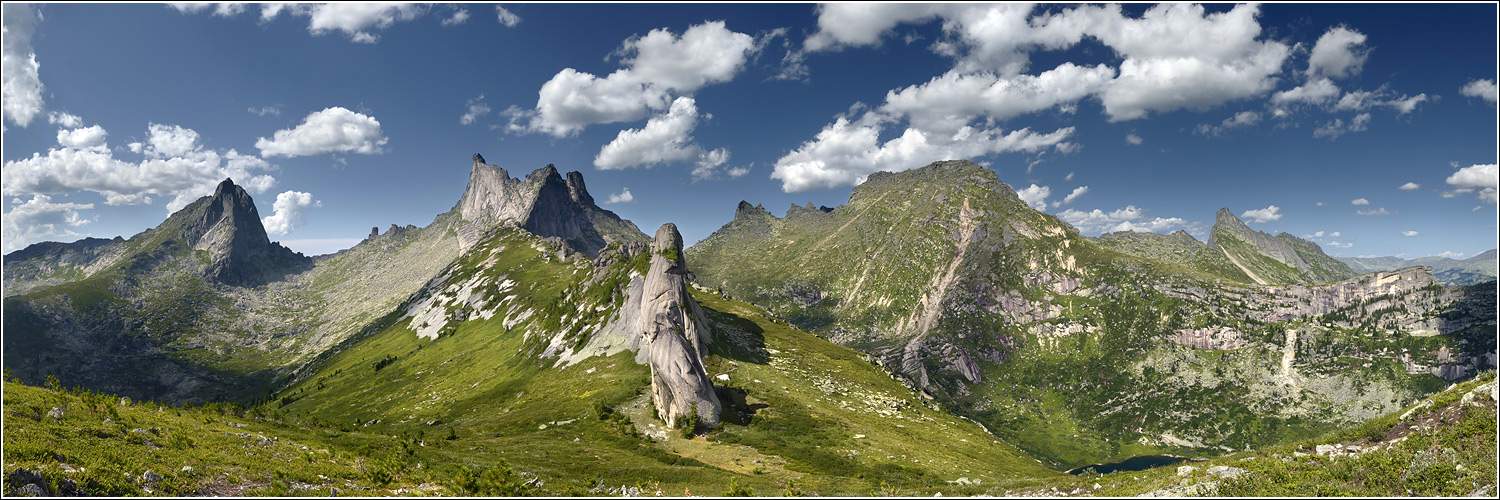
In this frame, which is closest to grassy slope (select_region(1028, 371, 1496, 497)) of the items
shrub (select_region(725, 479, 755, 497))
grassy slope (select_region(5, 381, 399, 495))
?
shrub (select_region(725, 479, 755, 497))

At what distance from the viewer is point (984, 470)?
7125 cm

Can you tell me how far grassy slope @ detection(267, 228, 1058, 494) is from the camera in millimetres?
54625

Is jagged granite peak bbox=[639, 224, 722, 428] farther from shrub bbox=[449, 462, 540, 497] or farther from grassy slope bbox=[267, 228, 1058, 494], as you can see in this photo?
shrub bbox=[449, 462, 540, 497]

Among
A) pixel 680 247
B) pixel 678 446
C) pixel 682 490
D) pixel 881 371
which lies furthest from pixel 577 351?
pixel 682 490

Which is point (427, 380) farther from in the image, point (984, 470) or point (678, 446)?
point (984, 470)

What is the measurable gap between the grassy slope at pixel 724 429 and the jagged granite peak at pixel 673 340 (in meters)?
3.45

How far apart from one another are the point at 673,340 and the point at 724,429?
15248 millimetres

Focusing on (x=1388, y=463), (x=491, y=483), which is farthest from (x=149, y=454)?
(x=1388, y=463)

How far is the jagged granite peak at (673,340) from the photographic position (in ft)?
265

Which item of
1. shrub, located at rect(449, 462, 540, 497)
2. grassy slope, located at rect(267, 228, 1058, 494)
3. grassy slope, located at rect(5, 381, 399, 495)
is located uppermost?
grassy slope, located at rect(5, 381, 399, 495)

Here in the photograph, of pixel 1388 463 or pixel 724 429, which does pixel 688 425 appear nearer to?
pixel 724 429

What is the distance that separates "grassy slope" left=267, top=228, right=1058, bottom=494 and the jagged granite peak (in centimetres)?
345

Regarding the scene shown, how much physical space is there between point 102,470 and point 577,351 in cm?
9501

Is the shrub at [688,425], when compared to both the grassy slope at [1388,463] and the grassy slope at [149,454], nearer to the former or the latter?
the grassy slope at [149,454]
